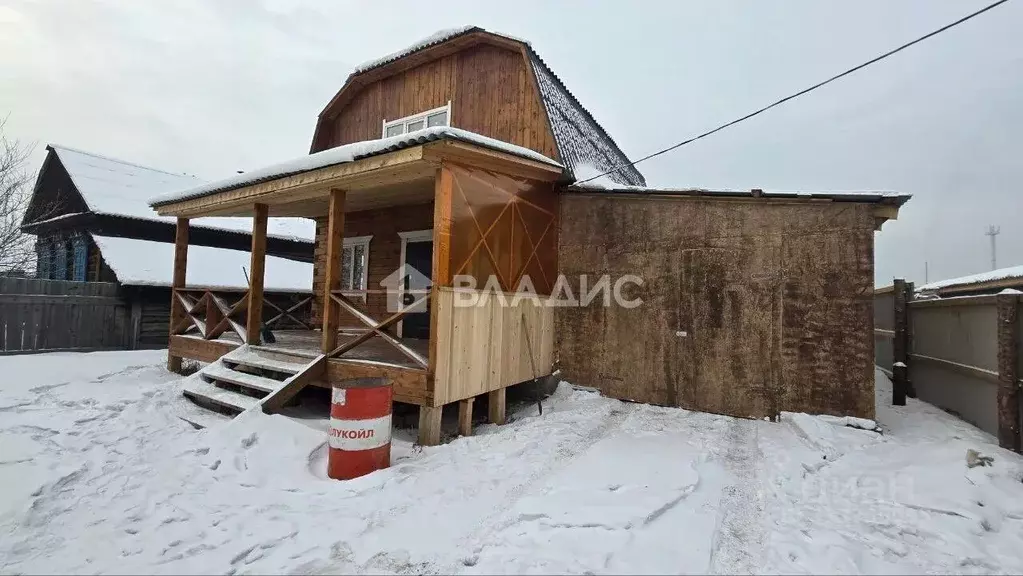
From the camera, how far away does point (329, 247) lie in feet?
18.1

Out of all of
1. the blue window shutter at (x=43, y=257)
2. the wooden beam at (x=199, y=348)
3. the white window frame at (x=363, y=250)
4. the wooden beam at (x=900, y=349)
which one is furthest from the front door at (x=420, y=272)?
the blue window shutter at (x=43, y=257)

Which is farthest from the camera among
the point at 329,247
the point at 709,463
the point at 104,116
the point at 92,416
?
the point at 104,116

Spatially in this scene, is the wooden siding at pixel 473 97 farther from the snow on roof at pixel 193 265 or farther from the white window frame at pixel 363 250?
the snow on roof at pixel 193 265

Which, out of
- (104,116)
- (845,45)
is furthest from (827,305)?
(104,116)

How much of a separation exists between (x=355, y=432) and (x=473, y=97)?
693 centimetres

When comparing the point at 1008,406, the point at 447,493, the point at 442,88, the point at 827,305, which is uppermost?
the point at 442,88

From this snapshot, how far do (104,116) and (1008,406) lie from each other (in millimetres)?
34006

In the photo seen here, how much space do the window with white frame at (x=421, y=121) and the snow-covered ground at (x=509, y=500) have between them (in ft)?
21.0

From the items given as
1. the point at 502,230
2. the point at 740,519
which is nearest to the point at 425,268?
the point at 502,230

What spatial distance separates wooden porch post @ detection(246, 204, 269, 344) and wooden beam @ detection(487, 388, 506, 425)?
3808 mm

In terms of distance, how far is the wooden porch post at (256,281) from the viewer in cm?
650

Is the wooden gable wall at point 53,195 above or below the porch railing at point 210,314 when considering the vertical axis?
above

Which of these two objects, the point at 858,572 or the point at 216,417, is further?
the point at 216,417

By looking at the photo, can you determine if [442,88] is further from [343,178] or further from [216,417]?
[216,417]
